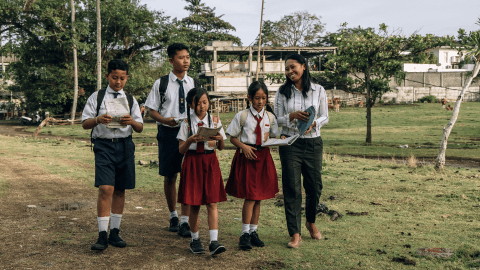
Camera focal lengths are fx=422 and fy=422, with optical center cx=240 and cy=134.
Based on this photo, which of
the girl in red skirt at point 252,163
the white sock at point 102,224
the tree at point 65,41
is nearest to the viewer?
the white sock at point 102,224

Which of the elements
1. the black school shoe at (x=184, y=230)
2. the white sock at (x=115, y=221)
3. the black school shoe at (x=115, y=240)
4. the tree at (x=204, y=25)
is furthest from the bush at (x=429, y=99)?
the black school shoe at (x=115, y=240)

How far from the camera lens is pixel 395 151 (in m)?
16.2

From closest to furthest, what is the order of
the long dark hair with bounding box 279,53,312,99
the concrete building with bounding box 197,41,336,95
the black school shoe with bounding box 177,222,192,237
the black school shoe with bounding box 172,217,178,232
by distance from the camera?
the long dark hair with bounding box 279,53,312,99
the black school shoe with bounding box 177,222,192,237
the black school shoe with bounding box 172,217,178,232
the concrete building with bounding box 197,41,336,95

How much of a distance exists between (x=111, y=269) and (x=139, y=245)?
28.4 inches

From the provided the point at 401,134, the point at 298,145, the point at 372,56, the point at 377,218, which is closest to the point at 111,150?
the point at 298,145

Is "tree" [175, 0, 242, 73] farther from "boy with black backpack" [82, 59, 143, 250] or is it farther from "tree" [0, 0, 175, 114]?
"boy with black backpack" [82, 59, 143, 250]

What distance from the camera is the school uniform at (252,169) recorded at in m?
4.52

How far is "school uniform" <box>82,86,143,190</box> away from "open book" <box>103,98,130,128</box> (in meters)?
0.14

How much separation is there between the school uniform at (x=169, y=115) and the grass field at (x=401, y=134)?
11311 millimetres

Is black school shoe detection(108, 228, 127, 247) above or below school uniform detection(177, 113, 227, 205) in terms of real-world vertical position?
below

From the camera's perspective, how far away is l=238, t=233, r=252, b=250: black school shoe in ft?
14.3

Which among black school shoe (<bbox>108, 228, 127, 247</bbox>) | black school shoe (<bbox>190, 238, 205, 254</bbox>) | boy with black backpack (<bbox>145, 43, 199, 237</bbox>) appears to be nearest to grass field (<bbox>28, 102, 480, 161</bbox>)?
boy with black backpack (<bbox>145, 43, 199, 237</bbox>)

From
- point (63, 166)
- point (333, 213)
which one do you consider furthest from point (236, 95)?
point (333, 213)

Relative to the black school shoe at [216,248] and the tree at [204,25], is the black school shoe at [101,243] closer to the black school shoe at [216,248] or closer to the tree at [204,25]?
the black school shoe at [216,248]
